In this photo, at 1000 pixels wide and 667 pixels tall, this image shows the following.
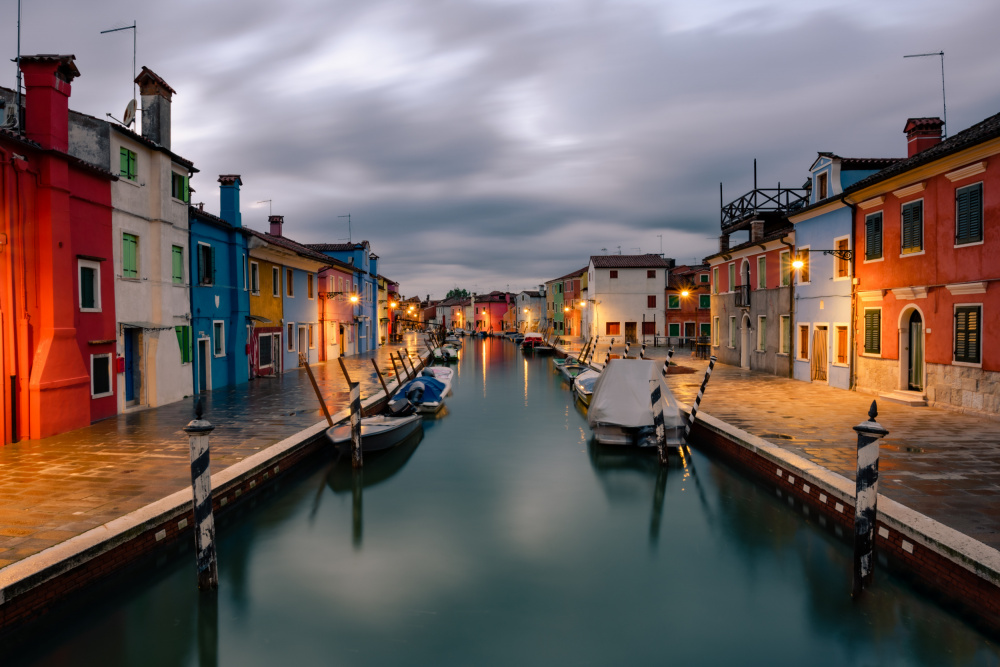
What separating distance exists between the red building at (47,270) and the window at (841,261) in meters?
21.1

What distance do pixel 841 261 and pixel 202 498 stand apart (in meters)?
19.9

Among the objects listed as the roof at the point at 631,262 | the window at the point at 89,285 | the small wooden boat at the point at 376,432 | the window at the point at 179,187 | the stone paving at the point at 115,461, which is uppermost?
the roof at the point at 631,262

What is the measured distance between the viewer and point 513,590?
739 centimetres

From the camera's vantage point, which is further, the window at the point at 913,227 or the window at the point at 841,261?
the window at the point at 841,261

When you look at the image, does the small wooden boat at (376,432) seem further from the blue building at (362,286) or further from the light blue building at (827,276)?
the blue building at (362,286)

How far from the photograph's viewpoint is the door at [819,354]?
66.9 feet

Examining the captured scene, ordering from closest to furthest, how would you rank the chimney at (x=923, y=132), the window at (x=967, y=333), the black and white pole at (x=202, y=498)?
the black and white pole at (x=202, y=498) → the window at (x=967, y=333) → the chimney at (x=923, y=132)

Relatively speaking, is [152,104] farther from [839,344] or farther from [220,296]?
[839,344]

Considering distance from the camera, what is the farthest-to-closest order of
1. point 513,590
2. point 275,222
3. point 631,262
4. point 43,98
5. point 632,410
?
point 631,262, point 275,222, point 632,410, point 43,98, point 513,590

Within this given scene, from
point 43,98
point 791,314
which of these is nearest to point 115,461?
point 43,98

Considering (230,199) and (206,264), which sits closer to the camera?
(206,264)

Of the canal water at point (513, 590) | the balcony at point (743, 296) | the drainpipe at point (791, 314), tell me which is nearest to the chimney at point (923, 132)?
the drainpipe at point (791, 314)

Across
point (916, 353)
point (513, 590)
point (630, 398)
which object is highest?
point (916, 353)

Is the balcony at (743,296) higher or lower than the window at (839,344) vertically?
higher
